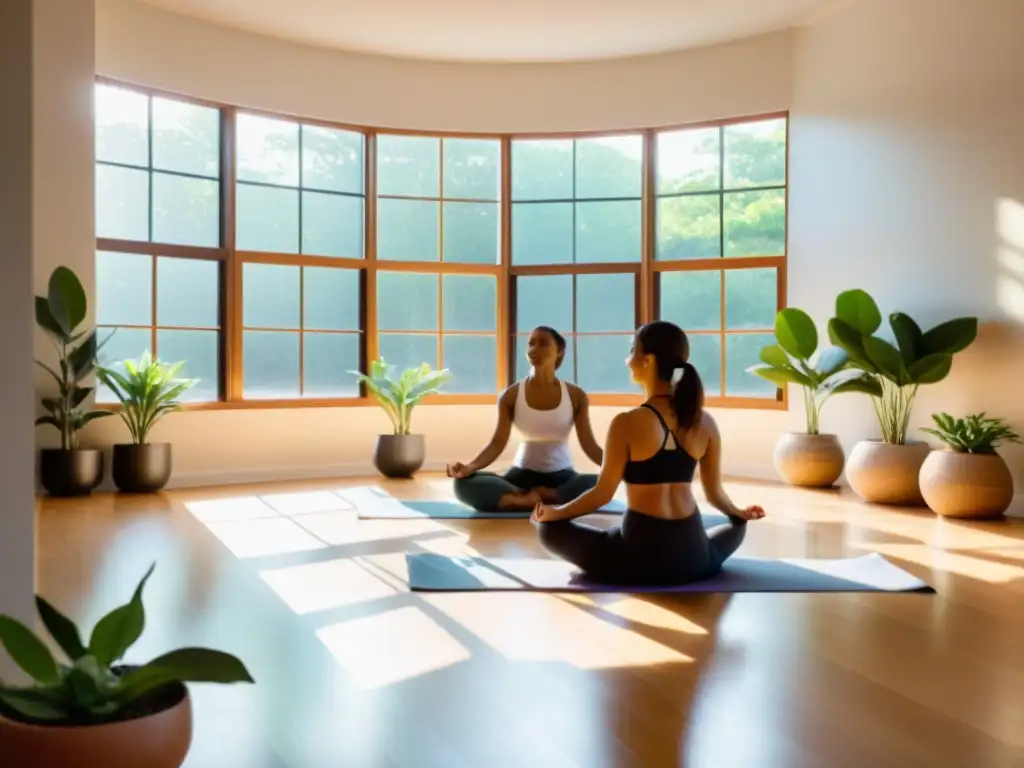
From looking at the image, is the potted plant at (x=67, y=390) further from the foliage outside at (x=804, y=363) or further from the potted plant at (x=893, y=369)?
the potted plant at (x=893, y=369)

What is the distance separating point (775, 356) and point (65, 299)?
185 inches

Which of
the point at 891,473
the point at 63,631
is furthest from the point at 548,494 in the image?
the point at 63,631

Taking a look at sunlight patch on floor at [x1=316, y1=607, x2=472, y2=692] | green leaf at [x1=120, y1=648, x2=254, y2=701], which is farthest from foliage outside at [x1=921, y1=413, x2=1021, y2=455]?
green leaf at [x1=120, y1=648, x2=254, y2=701]

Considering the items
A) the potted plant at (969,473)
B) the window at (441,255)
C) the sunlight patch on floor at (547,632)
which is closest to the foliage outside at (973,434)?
the potted plant at (969,473)

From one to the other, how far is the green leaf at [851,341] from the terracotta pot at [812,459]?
782 mm

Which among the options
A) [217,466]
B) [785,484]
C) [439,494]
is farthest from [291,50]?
[785,484]

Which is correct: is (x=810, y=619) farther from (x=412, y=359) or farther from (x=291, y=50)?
(x=291, y=50)

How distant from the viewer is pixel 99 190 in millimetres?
6910

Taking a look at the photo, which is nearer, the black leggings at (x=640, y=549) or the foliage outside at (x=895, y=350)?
the black leggings at (x=640, y=549)

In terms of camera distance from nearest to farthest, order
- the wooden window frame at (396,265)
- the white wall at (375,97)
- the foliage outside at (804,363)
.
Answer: the foliage outside at (804,363), the white wall at (375,97), the wooden window frame at (396,265)

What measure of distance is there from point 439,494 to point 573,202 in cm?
309

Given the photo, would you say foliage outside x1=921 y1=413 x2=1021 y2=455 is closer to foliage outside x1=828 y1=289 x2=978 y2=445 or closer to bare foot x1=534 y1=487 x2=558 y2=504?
foliage outside x1=828 y1=289 x2=978 y2=445

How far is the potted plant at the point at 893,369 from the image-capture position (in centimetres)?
616

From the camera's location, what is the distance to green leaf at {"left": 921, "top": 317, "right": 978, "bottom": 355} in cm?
606
